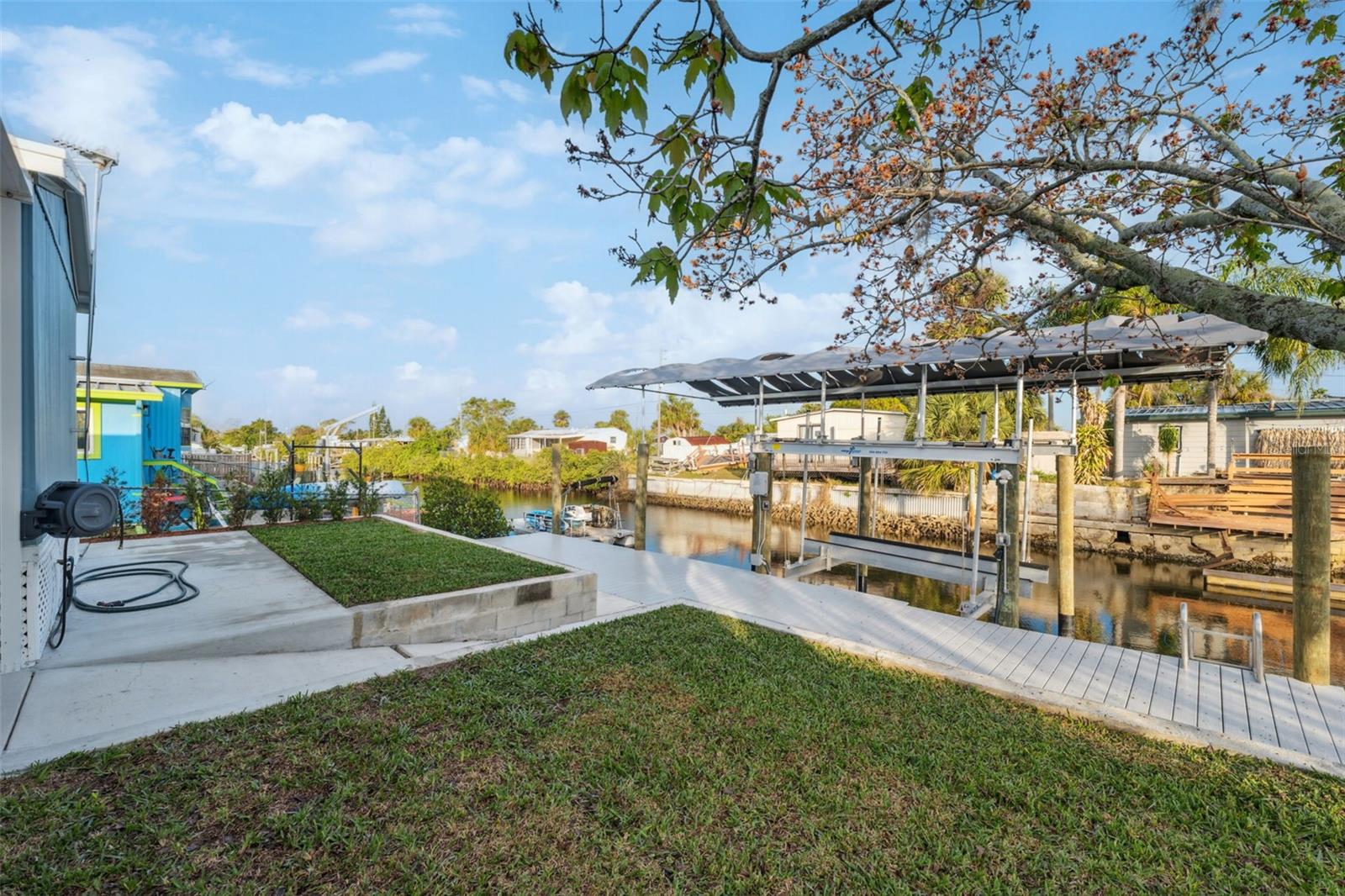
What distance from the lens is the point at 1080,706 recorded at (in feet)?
12.5

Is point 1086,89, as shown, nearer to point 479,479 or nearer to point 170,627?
point 170,627

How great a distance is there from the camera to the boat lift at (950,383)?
584 cm

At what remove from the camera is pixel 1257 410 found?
17.8 m

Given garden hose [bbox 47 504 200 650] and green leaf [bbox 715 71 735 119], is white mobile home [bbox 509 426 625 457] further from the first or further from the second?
green leaf [bbox 715 71 735 119]

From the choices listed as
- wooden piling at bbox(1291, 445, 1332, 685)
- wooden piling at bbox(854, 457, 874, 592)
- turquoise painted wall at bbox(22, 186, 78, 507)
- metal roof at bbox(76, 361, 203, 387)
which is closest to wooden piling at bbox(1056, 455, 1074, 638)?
wooden piling at bbox(1291, 445, 1332, 685)

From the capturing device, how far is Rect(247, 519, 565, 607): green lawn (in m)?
5.14

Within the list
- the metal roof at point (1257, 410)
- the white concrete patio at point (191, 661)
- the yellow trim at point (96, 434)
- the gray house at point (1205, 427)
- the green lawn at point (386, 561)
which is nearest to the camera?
the white concrete patio at point (191, 661)

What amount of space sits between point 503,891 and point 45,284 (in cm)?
426

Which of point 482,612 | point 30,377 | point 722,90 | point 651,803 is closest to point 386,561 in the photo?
point 482,612

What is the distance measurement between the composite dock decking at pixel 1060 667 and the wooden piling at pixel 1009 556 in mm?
1126

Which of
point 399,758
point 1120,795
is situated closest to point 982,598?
point 1120,795

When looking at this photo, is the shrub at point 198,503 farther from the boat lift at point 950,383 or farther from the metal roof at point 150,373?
the metal roof at point 150,373

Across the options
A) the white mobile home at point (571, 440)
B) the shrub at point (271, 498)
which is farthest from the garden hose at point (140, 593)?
the white mobile home at point (571, 440)

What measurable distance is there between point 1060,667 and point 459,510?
8679 millimetres
